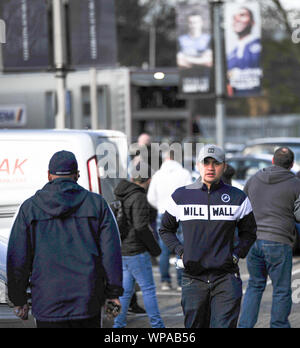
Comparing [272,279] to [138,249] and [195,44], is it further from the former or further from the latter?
[195,44]

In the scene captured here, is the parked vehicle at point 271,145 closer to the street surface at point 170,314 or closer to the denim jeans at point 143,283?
the street surface at point 170,314

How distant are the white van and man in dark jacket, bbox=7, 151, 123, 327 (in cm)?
316

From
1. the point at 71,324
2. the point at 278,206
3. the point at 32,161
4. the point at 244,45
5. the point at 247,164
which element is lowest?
the point at 71,324

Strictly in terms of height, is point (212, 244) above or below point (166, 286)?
above

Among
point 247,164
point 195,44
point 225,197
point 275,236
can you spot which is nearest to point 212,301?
point 225,197

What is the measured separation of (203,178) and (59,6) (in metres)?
10.1

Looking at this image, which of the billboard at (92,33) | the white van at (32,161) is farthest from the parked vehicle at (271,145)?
the white van at (32,161)

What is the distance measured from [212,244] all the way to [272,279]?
66.8 inches

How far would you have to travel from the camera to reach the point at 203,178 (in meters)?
5.81

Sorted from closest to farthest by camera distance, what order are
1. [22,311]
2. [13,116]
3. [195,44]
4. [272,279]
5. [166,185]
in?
[22,311], [272,279], [166,185], [195,44], [13,116]

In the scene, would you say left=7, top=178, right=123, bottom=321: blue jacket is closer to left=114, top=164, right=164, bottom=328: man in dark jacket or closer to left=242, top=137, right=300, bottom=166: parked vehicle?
left=114, top=164, right=164, bottom=328: man in dark jacket

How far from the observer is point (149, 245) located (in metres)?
7.78

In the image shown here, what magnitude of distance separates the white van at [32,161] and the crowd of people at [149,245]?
0.43 meters
